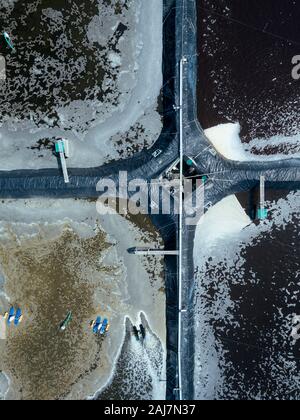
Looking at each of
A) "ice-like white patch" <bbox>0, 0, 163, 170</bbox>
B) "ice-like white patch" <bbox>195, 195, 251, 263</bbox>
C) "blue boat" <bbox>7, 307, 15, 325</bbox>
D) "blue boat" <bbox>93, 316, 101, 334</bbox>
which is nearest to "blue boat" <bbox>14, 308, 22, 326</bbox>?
"blue boat" <bbox>7, 307, 15, 325</bbox>

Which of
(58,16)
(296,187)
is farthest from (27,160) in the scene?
(296,187)

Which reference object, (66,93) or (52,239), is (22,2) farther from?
(52,239)

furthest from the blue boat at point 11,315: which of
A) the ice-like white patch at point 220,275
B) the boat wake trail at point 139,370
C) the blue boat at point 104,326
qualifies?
the ice-like white patch at point 220,275

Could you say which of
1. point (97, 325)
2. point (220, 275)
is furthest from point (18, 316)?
point (220, 275)

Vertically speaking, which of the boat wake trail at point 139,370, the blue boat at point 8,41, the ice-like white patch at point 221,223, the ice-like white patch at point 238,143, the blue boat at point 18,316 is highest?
the blue boat at point 8,41

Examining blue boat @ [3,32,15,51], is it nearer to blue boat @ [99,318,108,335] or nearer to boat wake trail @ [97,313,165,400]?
blue boat @ [99,318,108,335]

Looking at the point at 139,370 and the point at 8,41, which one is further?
the point at 139,370

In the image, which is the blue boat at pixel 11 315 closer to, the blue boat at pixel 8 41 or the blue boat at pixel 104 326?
the blue boat at pixel 104 326

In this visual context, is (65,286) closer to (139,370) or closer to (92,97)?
(139,370)

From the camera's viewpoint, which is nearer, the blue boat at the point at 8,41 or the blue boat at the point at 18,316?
the blue boat at the point at 8,41
